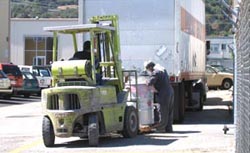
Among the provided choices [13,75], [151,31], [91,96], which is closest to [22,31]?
[13,75]

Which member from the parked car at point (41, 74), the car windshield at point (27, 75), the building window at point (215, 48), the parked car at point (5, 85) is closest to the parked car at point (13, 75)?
the parked car at point (5, 85)

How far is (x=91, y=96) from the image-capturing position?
41.0 feet

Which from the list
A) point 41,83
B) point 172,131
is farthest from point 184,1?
point 41,83

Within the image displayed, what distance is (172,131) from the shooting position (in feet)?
50.7

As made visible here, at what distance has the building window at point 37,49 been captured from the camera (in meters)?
71.6

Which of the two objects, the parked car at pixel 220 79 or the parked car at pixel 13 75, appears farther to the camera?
the parked car at pixel 220 79

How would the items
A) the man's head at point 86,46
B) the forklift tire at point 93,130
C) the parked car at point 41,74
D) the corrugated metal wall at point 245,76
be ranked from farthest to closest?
the parked car at point 41,74
the man's head at point 86,46
the forklift tire at point 93,130
the corrugated metal wall at point 245,76

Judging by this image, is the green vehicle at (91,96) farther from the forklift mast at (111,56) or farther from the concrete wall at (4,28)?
the concrete wall at (4,28)

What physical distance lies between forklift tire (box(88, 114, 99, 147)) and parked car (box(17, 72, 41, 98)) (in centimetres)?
2342

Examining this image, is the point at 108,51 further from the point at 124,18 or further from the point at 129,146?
the point at 124,18

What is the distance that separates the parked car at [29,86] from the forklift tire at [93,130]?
23.4 m

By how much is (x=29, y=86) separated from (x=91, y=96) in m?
24.5

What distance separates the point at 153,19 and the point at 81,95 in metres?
5.36

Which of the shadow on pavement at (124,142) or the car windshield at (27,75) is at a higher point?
the car windshield at (27,75)
